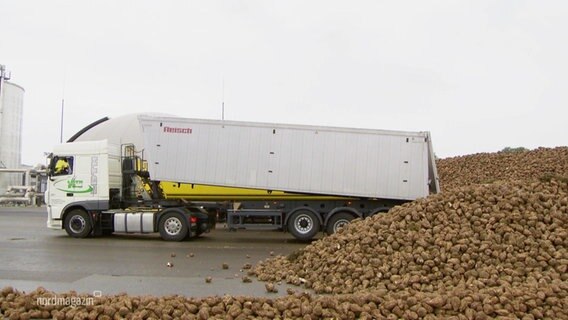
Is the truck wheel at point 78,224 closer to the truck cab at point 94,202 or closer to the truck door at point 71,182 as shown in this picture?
the truck cab at point 94,202

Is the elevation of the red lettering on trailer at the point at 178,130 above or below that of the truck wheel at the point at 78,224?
above

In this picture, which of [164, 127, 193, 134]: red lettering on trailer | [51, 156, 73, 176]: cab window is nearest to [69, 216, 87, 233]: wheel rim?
[51, 156, 73, 176]: cab window

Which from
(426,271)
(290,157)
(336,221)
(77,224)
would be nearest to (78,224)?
(77,224)

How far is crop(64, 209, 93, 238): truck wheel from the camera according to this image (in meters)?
14.7

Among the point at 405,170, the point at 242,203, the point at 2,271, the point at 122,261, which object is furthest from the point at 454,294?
the point at 242,203

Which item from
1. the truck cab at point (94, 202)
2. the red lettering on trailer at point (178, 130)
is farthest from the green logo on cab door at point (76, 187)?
the red lettering on trailer at point (178, 130)

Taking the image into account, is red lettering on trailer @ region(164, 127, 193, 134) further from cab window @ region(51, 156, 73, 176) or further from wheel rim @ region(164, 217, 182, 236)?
cab window @ region(51, 156, 73, 176)

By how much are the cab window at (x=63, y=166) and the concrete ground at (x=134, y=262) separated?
1972mm

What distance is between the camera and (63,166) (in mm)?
14773

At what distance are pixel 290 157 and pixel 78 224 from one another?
6.69m

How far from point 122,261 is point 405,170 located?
26.4 feet

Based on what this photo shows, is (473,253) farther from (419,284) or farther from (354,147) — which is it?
(354,147)

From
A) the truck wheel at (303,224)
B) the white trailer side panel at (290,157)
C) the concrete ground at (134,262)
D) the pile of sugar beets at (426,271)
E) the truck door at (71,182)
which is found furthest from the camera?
the truck door at (71,182)

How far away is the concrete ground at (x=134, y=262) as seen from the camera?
748 centimetres
